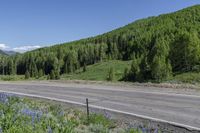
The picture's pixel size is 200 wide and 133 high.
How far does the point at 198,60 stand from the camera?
5278cm

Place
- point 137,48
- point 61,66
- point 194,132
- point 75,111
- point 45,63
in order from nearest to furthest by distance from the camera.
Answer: point 194,132 → point 75,111 → point 137,48 → point 61,66 → point 45,63

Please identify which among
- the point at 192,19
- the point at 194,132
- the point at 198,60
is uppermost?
the point at 192,19

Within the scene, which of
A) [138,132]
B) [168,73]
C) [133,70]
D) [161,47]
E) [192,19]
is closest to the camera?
[138,132]

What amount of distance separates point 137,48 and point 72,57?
1255 inches

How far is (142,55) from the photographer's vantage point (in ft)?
262

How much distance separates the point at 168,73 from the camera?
166 feet

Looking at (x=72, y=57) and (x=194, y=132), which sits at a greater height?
(x=72, y=57)

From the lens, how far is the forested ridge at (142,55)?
178ft

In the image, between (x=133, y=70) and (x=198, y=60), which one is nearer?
(x=198, y=60)

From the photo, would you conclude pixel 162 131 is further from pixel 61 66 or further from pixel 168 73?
pixel 61 66

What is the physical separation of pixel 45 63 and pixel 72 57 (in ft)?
67.8

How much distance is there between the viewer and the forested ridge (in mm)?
54156

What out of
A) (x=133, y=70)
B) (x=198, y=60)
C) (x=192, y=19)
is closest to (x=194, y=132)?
(x=198, y=60)

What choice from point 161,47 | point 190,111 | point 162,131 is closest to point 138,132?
point 162,131
